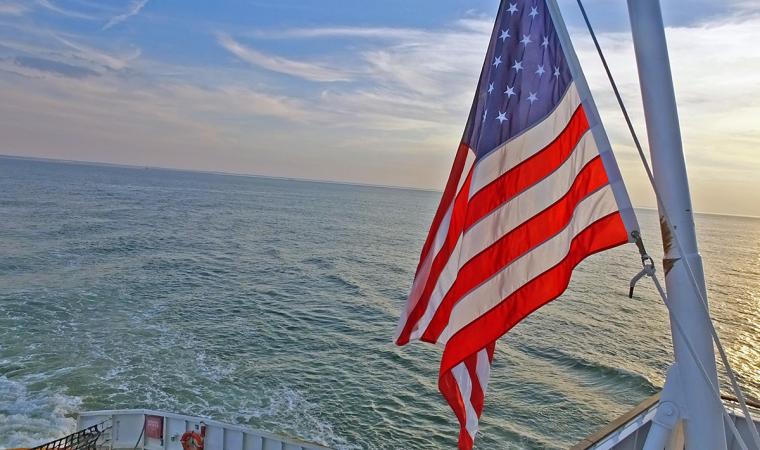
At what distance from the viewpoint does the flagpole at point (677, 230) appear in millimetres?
3471

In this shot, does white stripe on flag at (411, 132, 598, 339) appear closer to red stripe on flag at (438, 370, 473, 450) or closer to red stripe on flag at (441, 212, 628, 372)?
red stripe on flag at (441, 212, 628, 372)

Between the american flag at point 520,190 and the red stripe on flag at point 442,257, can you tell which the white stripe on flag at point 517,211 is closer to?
the american flag at point 520,190

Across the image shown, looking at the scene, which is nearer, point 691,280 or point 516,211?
point 691,280

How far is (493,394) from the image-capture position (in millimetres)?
20047

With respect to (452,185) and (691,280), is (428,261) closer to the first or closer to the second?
(452,185)

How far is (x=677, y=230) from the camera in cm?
350

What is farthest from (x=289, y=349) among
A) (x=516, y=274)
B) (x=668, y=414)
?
(x=668, y=414)

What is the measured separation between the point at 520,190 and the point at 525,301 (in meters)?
0.95

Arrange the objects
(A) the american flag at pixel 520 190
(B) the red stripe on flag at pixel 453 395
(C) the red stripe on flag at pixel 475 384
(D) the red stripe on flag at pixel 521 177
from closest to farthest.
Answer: (A) the american flag at pixel 520 190 < (D) the red stripe on flag at pixel 521 177 < (B) the red stripe on flag at pixel 453 395 < (C) the red stripe on flag at pixel 475 384

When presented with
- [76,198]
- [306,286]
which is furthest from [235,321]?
[76,198]

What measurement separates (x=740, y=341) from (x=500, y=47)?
3411cm

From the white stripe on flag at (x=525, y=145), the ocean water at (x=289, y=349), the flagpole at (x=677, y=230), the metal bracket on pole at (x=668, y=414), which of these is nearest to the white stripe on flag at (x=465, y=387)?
the metal bracket on pole at (x=668, y=414)

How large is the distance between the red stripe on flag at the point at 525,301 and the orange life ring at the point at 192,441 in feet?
35.5

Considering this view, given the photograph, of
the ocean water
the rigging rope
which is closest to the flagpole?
the rigging rope
